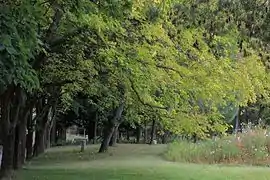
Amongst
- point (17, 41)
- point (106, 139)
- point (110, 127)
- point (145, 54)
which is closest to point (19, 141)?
point (145, 54)

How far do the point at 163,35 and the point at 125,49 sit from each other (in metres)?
1.10

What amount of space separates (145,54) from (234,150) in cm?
1201

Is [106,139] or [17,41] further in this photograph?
[106,139]

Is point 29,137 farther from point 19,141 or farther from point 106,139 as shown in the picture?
point 19,141

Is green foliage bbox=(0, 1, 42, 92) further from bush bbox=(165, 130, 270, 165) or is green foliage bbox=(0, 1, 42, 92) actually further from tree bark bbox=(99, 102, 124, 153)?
tree bark bbox=(99, 102, 124, 153)

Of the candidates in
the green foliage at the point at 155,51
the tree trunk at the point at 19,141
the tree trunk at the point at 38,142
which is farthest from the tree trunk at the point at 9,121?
the tree trunk at the point at 38,142

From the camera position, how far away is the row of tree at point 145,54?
9172mm

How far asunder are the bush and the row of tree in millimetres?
Result: 6766

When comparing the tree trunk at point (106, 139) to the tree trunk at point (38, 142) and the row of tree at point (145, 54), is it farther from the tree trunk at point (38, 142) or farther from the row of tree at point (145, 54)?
the row of tree at point (145, 54)

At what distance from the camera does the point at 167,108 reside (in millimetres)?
18438

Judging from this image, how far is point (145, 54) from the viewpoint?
14.9 metres

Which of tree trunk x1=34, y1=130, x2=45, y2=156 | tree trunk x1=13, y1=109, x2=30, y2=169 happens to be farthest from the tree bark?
tree trunk x1=13, y1=109, x2=30, y2=169

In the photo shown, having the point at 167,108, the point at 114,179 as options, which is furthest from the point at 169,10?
the point at 114,179

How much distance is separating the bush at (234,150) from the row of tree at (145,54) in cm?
677
